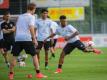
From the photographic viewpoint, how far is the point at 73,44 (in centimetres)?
1908

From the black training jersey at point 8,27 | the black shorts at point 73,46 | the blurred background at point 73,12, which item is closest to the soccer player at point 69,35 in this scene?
the black shorts at point 73,46

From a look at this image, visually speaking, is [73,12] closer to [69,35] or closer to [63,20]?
[69,35]

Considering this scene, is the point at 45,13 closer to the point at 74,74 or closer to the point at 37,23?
the point at 37,23

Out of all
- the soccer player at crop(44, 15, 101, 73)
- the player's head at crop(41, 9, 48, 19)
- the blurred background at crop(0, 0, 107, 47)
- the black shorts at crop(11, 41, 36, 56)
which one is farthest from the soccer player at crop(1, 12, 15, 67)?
the blurred background at crop(0, 0, 107, 47)

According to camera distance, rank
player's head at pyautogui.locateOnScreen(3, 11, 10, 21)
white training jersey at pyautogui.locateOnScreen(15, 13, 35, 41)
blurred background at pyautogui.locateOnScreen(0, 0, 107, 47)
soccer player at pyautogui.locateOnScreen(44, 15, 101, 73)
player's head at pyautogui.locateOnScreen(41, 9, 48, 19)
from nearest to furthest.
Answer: white training jersey at pyautogui.locateOnScreen(15, 13, 35, 41) → soccer player at pyautogui.locateOnScreen(44, 15, 101, 73) → player's head at pyautogui.locateOnScreen(41, 9, 48, 19) → player's head at pyautogui.locateOnScreen(3, 11, 10, 21) → blurred background at pyautogui.locateOnScreen(0, 0, 107, 47)

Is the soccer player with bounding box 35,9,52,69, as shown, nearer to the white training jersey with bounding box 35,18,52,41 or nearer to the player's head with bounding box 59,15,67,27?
the white training jersey with bounding box 35,18,52,41

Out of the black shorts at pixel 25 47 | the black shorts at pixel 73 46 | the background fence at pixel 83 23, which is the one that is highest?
the black shorts at pixel 25 47

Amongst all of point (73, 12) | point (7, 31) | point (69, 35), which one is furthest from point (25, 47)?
point (73, 12)

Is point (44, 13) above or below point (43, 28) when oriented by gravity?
above

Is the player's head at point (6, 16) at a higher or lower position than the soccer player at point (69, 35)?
higher

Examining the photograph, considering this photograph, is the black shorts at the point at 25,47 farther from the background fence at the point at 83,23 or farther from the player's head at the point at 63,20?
the background fence at the point at 83,23

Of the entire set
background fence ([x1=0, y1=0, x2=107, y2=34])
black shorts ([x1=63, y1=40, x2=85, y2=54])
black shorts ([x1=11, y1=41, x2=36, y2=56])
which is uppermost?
black shorts ([x1=11, y1=41, x2=36, y2=56])

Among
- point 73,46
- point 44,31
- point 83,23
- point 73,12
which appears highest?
point 44,31

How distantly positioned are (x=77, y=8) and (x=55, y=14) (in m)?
1.78
